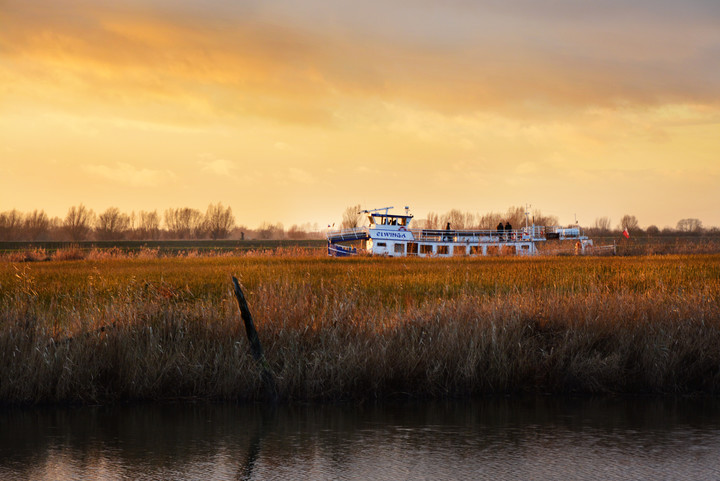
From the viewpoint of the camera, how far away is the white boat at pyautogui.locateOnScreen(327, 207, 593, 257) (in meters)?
57.6

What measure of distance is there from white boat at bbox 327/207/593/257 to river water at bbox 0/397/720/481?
146 feet

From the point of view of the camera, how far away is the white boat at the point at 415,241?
57594 mm

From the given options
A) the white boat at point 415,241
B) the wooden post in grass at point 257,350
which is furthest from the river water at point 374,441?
the white boat at point 415,241

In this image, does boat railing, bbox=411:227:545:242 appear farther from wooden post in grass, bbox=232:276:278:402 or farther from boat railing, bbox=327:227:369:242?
wooden post in grass, bbox=232:276:278:402

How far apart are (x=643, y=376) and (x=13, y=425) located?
1159 cm

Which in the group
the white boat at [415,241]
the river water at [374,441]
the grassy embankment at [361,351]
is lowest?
the river water at [374,441]

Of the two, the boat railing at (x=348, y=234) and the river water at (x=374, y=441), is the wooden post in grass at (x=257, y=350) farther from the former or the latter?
the boat railing at (x=348, y=234)

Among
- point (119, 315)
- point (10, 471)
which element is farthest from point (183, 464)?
point (119, 315)

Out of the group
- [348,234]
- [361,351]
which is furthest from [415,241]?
[361,351]

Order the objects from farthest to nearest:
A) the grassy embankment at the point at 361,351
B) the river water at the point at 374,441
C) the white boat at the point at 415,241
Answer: the white boat at the point at 415,241 → the grassy embankment at the point at 361,351 → the river water at the point at 374,441

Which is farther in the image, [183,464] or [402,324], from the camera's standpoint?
[402,324]

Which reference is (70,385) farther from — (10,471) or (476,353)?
(476,353)

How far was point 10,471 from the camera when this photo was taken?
8820 mm

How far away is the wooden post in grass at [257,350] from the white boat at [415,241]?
144ft
